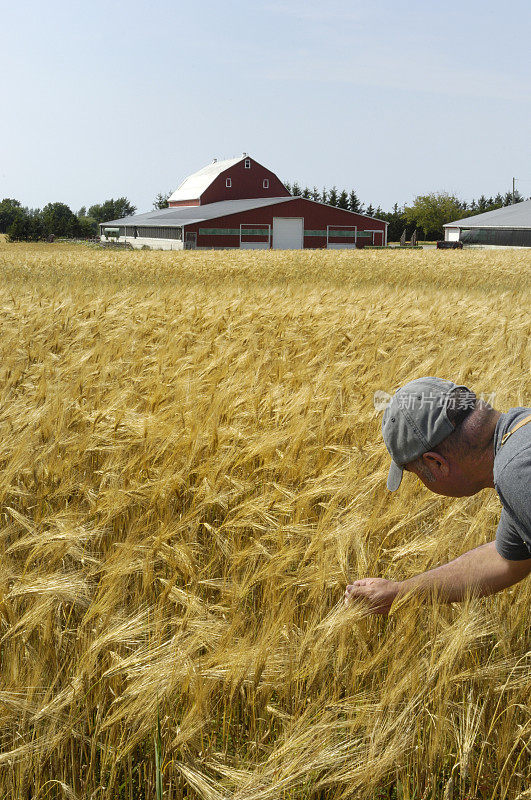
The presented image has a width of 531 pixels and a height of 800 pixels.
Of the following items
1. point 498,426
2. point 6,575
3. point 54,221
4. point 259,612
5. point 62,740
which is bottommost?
point 62,740

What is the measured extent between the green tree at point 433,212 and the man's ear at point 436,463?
88.9 m

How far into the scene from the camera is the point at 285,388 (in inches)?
142

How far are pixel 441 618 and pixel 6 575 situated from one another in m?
1.09

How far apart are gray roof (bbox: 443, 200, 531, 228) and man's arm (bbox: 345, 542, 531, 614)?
58.0 m

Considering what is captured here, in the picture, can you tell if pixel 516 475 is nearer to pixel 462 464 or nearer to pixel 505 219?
pixel 462 464

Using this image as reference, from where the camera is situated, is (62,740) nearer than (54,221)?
Yes

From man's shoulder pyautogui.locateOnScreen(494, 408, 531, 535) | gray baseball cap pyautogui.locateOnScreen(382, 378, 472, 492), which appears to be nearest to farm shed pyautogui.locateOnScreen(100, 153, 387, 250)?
gray baseball cap pyautogui.locateOnScreen(382, 378, 472, 492)

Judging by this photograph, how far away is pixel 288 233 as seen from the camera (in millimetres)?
50750

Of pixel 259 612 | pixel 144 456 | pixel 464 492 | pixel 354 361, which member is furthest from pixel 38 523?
pixel 354 361

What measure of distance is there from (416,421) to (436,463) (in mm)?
122

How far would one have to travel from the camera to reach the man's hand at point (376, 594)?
1774mm

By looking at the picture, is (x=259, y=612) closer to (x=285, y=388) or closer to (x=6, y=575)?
(x=6, y=575)

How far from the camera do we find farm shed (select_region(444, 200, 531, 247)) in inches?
2205

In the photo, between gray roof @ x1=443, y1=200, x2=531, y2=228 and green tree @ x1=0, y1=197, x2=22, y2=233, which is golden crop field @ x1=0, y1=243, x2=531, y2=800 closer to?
gray roof @ x1=443, y1=200, x2=531, y2=228
